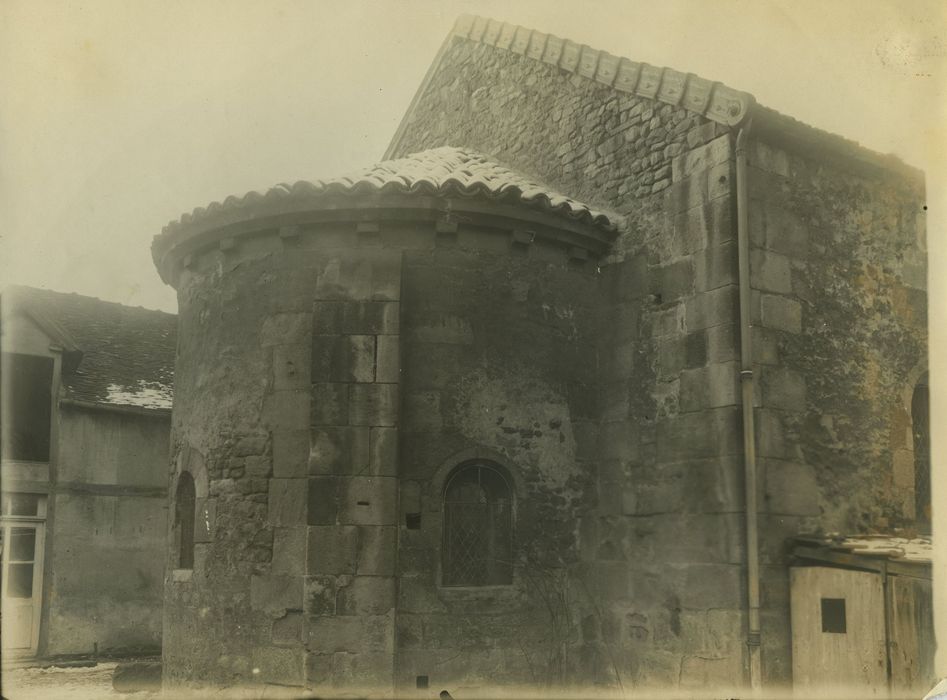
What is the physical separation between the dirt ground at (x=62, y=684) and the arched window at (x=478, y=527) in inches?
183

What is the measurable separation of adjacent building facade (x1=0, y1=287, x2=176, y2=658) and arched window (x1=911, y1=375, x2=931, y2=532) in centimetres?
1239

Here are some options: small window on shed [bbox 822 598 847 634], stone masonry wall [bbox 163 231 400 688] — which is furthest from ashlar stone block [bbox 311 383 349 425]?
small window on shed [bbox 822 598 847 634]

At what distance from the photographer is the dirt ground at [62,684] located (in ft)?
38.1

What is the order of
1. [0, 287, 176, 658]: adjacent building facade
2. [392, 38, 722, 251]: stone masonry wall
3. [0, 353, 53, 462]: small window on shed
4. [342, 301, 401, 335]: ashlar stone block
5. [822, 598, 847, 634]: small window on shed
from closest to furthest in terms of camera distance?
1. [822, 598, 847, 634]: small window on shed
2. [342, 301, 401, 335]: ashlar stone block
3. [392, 38, 722, 251]: stone masonry wall
4. [0, 287, 176, 658]: adjacent building facade
5. [0, 353, 53, 462]: small window on shed

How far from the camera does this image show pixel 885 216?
10117 millimetres

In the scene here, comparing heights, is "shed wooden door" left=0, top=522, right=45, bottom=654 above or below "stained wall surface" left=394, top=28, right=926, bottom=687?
below

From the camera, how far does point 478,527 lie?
Result: 9.02 m

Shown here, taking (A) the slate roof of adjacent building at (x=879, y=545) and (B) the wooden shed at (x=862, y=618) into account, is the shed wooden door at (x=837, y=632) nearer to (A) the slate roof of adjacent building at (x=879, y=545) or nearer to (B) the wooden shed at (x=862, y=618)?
(B) the wooden shed at (x=862, y=618)

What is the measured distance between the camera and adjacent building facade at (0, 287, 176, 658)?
15.5 metres

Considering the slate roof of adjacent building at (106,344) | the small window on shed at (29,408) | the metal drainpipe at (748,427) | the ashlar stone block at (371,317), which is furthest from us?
the slate roof of adjacent building at (106,344)

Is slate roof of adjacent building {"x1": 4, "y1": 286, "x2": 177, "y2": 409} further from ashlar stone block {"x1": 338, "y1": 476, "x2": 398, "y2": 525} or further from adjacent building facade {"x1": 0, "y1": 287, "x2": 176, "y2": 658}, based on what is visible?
ashlar stone block {"x1": 338, "y1": 476, "x2": 398, "y2": 525}

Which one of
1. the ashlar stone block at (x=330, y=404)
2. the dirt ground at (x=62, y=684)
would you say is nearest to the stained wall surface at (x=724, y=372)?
the ashlar stone block at (x=330, y=404)

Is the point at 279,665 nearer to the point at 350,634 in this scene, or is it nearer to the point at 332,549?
the point at 350,634

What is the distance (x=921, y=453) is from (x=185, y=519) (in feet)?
26.3
